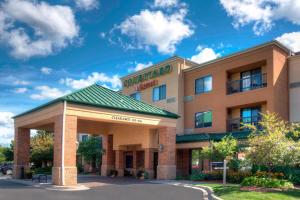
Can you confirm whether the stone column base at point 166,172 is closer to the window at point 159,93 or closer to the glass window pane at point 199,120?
the glass window pane at point 199,120

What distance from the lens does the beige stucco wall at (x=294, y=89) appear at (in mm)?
28938

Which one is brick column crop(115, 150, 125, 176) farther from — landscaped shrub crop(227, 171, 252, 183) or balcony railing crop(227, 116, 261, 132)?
landscaped shrub crop(227, 171, 252, 183)

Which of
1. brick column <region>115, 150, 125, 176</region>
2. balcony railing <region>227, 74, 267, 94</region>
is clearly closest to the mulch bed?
balcony railing <region>227, 74, 267, 94</region>

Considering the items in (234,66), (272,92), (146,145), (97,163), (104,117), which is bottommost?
(97,163)

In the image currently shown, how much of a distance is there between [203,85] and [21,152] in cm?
1739

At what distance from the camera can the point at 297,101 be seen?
95.0ft

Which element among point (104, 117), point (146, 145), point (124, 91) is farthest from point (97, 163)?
point (104, 117)

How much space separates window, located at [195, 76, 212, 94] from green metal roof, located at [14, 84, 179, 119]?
5.82 metres

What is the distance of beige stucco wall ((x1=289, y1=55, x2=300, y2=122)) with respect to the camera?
28.9m

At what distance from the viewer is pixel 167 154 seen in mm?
29438

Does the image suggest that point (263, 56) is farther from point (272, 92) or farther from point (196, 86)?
point (196, 86)

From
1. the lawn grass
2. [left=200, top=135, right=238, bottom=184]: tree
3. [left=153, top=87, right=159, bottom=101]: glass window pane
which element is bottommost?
the lawn grass

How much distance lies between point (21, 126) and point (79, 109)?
893 centimetres

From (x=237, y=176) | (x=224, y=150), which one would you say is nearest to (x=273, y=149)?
(x=237, y=176)
